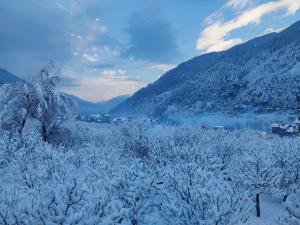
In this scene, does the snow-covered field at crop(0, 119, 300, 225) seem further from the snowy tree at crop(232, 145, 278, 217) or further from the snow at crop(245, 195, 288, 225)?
the snow at crop(245, 195, 288, 225)

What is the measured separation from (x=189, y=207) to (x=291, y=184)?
1183 inches

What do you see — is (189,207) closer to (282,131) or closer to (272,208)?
(272,208)

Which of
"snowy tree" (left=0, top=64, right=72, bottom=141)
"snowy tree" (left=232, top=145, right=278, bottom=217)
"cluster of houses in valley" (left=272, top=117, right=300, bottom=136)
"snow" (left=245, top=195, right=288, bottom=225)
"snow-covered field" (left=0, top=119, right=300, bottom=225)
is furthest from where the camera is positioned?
"cluster of houses in valley" (left=272, top=117, right=300, bottom=136)

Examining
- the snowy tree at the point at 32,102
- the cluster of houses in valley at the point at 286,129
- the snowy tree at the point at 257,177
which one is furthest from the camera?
the cluster of houses in valley at the point at 286,129

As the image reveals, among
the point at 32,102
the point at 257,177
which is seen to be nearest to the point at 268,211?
the point at 257,177

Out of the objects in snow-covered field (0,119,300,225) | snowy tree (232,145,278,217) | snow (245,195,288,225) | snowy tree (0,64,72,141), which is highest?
snowy tree (0,64,72,141)

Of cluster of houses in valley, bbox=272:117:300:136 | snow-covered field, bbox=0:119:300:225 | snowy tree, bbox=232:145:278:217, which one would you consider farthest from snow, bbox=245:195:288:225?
cluster of houses in valley, bbox=272:117:300:136

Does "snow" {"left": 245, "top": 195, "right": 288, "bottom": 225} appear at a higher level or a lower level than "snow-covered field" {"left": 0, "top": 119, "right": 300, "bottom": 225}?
lower

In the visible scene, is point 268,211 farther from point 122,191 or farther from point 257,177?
point 122,191

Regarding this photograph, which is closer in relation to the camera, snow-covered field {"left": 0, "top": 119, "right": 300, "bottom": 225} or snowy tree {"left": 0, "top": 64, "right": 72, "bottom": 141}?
snow-covered field {"left": 0, "top": 119, "right": 300, "bottom": 225}

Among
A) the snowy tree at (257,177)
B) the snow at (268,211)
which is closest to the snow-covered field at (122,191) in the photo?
the snowy tree at (257,177)

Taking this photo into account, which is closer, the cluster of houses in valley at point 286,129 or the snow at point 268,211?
the snow at point 268,211

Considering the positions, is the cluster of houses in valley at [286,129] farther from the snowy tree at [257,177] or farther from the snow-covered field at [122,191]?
the snow-covered field at [122,191]

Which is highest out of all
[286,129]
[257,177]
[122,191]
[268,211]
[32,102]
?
[32,102]
